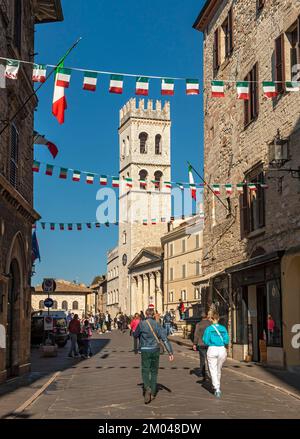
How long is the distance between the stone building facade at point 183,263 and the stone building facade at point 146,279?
5.91 meters

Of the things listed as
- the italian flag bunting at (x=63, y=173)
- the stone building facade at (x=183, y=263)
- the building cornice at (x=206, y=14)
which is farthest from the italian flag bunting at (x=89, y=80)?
the stone building facade at (x=183, y=263)

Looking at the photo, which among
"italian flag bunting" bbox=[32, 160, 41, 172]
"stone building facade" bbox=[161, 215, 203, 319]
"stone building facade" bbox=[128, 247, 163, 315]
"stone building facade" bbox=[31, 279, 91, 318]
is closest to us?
"italian flag bunting" bbox=[32, 160, 41, 172]

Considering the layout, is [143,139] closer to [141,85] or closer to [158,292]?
[158,292]

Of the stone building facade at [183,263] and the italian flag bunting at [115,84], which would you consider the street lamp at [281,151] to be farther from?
the stone building facade at [183,263]

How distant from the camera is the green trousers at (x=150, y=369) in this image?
11562 mm

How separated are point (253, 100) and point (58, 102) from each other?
1099 cm

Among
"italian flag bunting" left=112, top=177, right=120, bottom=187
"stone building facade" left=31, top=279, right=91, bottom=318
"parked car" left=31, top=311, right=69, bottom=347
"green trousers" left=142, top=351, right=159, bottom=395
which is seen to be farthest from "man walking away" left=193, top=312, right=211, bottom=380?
"stone building facade" left=31, top=279, right=91, bottom=318

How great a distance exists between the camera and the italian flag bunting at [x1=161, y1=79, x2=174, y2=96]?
1357cm

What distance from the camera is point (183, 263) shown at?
216 ft

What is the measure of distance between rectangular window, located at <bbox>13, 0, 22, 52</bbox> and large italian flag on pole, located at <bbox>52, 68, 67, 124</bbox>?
4531 millimetres

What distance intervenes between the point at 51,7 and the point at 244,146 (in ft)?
26.3

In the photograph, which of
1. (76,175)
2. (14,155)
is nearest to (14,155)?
(14,155)

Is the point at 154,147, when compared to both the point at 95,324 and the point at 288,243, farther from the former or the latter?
the point at 288,243

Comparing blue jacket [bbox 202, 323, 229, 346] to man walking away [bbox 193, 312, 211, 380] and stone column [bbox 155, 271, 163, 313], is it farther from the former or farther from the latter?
stone column [bbox 155, 271, 163, 313]
